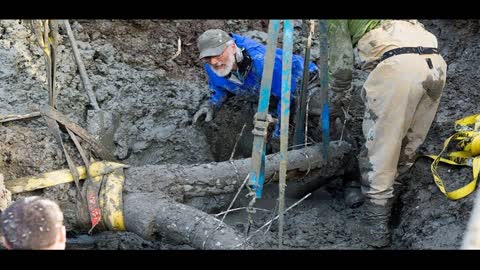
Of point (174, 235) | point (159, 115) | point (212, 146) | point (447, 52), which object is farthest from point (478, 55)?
point (174, 235)

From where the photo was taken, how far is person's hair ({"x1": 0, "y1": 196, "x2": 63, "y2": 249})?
2.59 metres

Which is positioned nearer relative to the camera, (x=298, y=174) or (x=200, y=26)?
(x=298, y=174)

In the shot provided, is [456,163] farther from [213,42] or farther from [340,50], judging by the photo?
[213,42]

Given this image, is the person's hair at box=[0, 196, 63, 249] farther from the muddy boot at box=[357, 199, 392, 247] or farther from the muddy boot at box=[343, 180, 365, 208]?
the muddy boot at box=[343, 180, 365, 208]

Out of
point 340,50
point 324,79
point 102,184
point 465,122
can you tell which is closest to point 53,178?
point 102,184

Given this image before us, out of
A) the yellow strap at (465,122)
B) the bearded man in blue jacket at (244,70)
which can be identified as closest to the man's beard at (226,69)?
the bearded man in blue jacket at (244,70)

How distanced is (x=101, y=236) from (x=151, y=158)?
0.90m

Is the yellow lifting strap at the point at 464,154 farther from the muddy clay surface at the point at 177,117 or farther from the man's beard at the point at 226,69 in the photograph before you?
the man's beard at the point at 226,69

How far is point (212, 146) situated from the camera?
5332mm

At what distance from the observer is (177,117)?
539cm

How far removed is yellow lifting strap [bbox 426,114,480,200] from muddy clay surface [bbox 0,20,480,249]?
0.07 metres

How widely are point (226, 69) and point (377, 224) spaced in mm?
1637

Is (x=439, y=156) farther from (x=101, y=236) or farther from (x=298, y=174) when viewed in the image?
(x=101, y=236)

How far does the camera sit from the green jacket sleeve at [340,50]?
4141 mm
